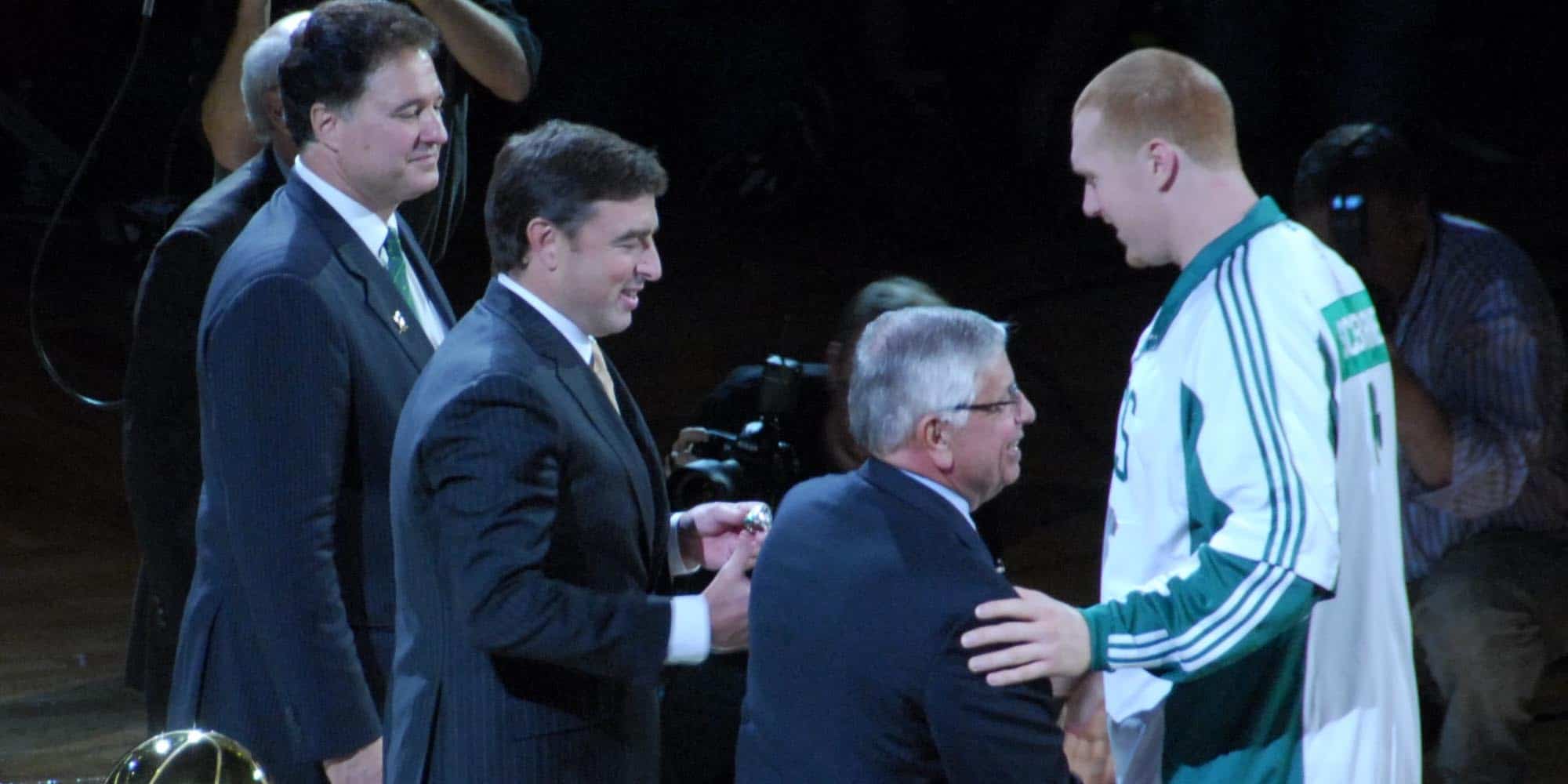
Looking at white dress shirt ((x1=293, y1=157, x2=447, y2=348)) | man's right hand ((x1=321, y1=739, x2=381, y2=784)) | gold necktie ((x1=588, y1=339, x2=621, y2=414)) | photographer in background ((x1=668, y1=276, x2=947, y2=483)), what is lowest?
man's right hand ((x1=321, y1=739, x2=381, y2=784))

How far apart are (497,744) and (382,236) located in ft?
2.14

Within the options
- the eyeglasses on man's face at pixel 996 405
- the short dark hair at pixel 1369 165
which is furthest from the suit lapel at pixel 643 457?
the short dark hair at pixel 1369 165

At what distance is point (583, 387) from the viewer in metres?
1.91

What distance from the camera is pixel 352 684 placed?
2.06 meters

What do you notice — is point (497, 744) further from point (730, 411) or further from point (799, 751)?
point (730, 411)

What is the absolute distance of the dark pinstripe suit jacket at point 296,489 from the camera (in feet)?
6.64

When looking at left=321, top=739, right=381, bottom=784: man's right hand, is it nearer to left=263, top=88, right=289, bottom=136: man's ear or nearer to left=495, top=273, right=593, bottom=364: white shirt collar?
left=495, top=273, right=593, bottom=364: white shirt collar

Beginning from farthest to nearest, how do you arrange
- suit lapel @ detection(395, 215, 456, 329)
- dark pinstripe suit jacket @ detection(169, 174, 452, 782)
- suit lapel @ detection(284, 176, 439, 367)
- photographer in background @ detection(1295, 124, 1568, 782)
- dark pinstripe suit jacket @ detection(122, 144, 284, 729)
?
photographer in background @ detection(1295, 124, 1568, 782) → dark pinstripe suit jacket @ detection(122, 144, 284, 729) → suit lapel @ detection(395, 215, 456, 329) → suit lapel @ detection(284, 176, 439, 367) → dark pinstripe suit jacket @ detection(169, 174, 452, 782)

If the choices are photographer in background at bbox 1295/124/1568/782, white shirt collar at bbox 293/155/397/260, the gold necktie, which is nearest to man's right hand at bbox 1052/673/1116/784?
the gold necktie

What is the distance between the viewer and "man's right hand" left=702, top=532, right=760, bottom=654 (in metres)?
1.94

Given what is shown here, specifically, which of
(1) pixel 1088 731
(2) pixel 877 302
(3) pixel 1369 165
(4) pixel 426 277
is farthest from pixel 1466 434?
(4) pixel 426 277

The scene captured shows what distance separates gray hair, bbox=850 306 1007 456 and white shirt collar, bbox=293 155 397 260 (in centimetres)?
66

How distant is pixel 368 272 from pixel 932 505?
748 millimetres

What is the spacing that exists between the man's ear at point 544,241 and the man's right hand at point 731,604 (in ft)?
1.17
